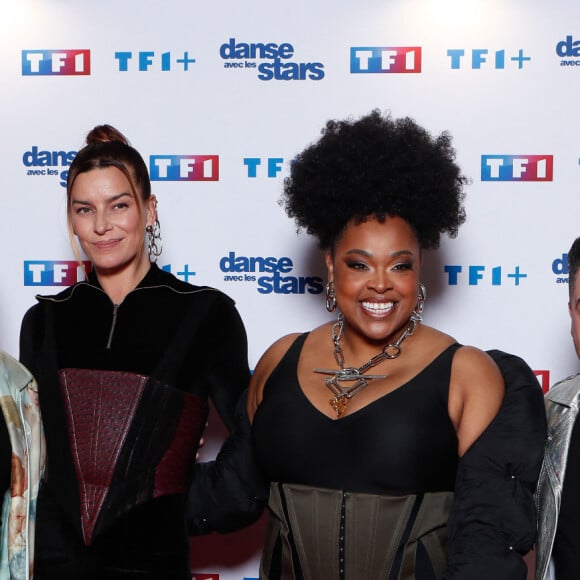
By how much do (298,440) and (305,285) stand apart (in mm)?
1125

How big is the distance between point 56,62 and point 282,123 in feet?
2.50

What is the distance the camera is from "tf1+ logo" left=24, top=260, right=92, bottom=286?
2881 mm

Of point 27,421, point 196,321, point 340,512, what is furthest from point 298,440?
point 27,421

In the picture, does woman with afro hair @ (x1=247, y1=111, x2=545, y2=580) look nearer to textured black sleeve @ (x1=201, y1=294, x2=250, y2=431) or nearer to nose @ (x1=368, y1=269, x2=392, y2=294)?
nose @ (x1=368, y1=269, x2=392, y2=294)

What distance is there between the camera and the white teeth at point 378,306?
180 cm

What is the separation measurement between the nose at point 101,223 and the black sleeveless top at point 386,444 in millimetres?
671

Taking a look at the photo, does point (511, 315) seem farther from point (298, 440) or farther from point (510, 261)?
point (298, 440)

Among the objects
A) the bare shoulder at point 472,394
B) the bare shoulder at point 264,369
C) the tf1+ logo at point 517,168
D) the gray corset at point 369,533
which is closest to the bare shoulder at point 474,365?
the bare shoulder at point 472,394

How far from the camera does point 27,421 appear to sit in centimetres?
186

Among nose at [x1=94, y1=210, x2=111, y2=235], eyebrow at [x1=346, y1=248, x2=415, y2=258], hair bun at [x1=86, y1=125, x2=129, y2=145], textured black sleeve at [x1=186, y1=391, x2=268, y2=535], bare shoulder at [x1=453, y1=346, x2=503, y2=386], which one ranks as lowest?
textured black sleeve at [x1=186, y1=391, x2=268, y2=535]

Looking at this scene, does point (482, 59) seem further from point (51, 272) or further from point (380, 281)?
point (51, 272)

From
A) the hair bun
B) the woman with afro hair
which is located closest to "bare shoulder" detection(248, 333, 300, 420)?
the woman with afro hair

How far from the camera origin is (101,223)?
207cm

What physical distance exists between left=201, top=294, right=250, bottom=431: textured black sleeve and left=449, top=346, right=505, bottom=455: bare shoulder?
0.58 meters
